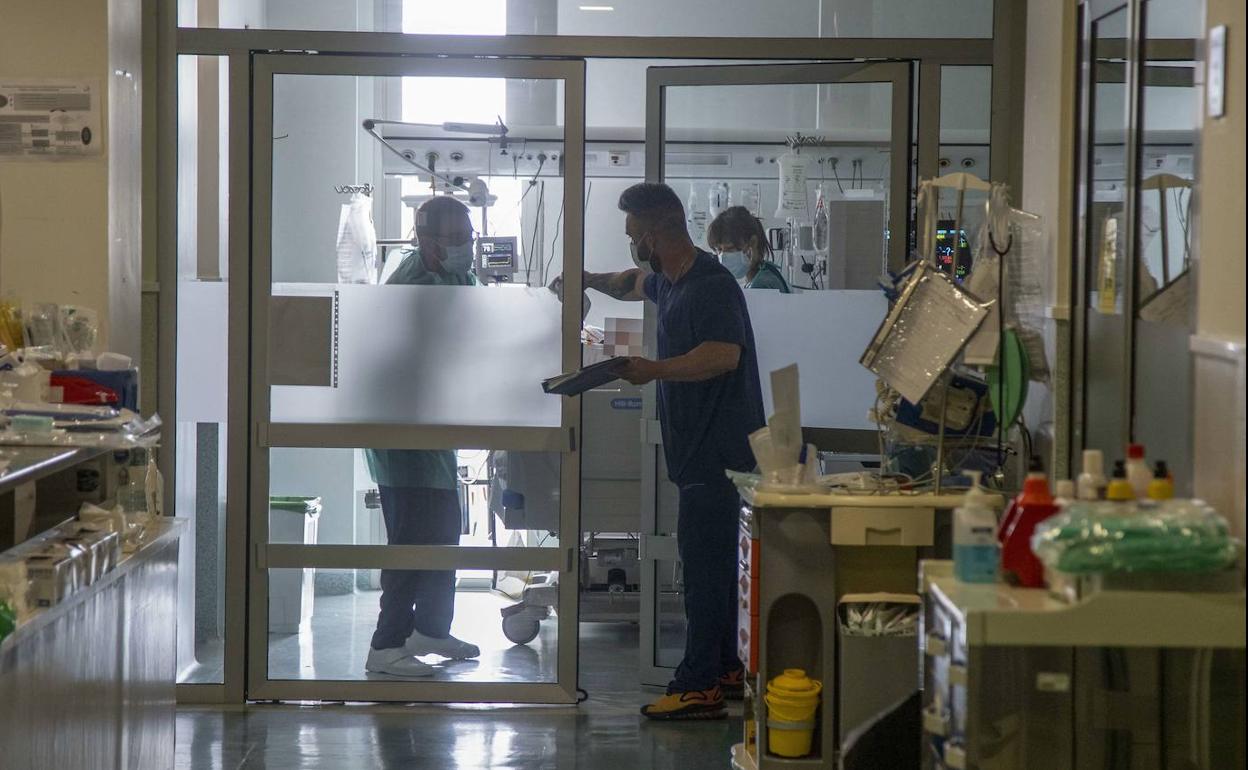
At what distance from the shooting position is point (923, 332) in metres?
3.26

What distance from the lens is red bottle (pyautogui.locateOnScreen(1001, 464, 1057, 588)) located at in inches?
96.2

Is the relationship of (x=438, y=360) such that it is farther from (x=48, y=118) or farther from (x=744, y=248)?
(x=48, y=118)

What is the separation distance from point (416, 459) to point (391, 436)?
0.11 meters

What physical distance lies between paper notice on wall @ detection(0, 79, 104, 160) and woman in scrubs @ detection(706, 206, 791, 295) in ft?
6.11

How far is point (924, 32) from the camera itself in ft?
14.9

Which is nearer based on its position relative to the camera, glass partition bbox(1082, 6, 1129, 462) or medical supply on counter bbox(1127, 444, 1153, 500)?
medical supply on counter bbox(1127, 444, 1153, 500)

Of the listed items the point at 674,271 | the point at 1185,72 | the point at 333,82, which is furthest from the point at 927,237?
the point at 333,82

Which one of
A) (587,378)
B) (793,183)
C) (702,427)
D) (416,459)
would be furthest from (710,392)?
(416,459)

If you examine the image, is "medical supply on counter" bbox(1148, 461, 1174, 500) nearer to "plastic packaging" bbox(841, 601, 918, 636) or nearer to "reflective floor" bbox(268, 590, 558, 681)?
"plastic packaging" bbox(841, 601, 918, 636)

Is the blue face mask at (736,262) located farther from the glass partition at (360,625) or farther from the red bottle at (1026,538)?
the red bottle at (1026,538)

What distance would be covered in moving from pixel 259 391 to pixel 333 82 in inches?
39.0

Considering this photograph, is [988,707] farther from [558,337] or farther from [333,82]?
[333,82]

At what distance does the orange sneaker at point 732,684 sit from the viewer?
4.53m

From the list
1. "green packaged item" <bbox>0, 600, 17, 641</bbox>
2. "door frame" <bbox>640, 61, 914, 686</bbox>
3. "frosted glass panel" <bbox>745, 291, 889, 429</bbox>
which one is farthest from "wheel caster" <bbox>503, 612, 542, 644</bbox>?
"green packaged item" <bbox>0, 600, 17, 641</bbox>
